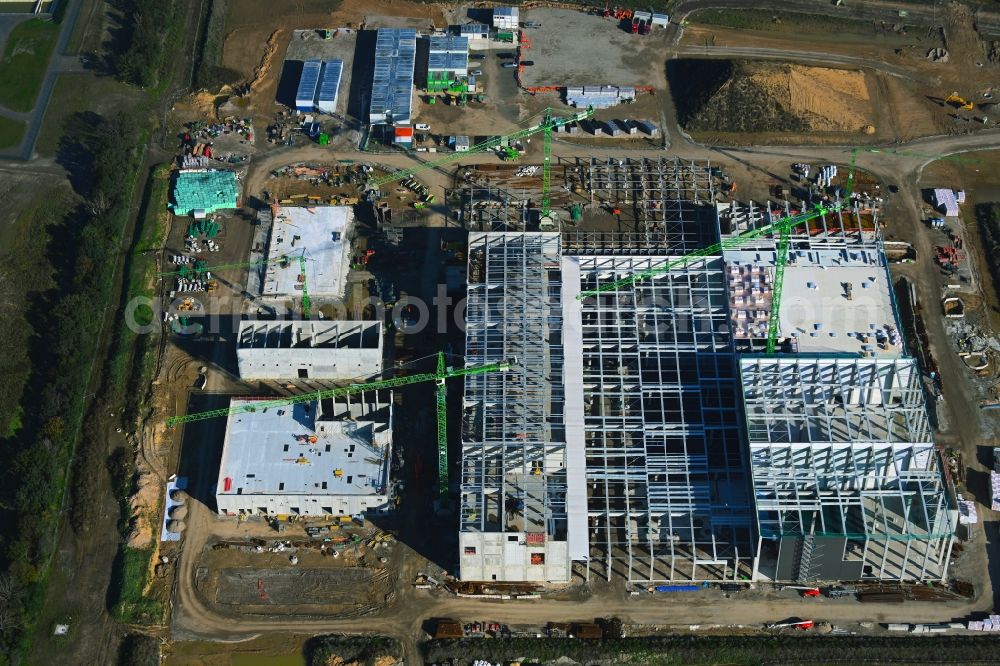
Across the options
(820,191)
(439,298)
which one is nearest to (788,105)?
(820,191)

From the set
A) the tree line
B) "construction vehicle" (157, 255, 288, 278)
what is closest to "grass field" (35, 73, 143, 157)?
the tree line

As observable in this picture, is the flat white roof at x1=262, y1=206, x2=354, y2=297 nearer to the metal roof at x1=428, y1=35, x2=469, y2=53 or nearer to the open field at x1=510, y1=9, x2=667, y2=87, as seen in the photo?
the metal roof at x1=428, y1=35, x2=469, y2=53

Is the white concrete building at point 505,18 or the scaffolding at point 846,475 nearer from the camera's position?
the scaffolding at point 846,475

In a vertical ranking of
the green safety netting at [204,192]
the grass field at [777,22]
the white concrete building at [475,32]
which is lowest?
the green safety netting at [204,192]

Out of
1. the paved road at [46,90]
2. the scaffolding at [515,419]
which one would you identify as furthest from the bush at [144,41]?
the scaffolding at [515,419]

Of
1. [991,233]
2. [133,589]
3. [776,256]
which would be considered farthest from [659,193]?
[133,589]

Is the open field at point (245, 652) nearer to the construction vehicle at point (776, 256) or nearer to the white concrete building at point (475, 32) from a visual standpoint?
the construction vehicle at point (776, 256)
